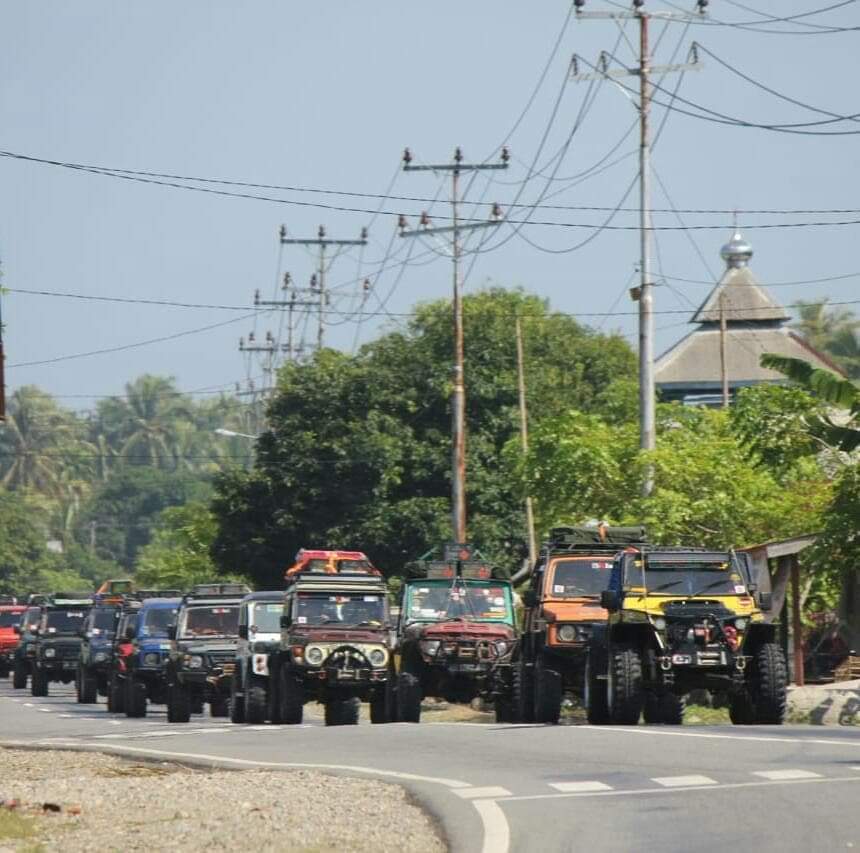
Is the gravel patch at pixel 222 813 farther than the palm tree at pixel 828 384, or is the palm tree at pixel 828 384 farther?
the palm tree at pixel 828 384

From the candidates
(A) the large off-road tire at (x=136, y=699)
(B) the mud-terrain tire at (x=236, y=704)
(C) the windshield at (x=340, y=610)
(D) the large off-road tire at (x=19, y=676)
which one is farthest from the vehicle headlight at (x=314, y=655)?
(D) the large off-road tire at (x=19, y=676)

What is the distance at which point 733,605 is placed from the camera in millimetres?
24922

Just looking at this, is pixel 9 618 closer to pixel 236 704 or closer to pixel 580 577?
pixel 236 704

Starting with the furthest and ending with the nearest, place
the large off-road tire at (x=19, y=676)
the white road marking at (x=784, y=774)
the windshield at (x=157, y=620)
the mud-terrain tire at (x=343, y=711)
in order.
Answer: the large off-road tire at (x=19, y=676) < the windshield at (x=157, y=620) < the mud-terrain tire at (x=343, y=711) < the white road marking at (x=784, y=774)

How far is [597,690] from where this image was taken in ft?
83.9

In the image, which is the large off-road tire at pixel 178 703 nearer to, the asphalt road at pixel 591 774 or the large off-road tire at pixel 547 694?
the asphalt road at pixel 591 774

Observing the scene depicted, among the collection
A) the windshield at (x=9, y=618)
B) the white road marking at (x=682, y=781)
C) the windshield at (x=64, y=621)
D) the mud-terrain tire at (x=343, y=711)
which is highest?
the windshield at (x=9, y=618)

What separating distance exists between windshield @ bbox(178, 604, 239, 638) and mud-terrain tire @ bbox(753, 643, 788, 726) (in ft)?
39.7

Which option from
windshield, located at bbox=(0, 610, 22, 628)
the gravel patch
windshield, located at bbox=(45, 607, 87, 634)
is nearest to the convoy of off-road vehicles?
the gravel patch

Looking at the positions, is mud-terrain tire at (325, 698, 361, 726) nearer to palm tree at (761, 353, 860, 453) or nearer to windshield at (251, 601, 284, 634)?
windshield at (251, 601, 284, 634)

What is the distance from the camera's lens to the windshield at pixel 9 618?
203 ft

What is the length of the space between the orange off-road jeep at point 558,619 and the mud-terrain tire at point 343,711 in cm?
265

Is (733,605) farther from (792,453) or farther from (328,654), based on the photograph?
(792,453)

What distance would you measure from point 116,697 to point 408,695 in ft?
34.7
